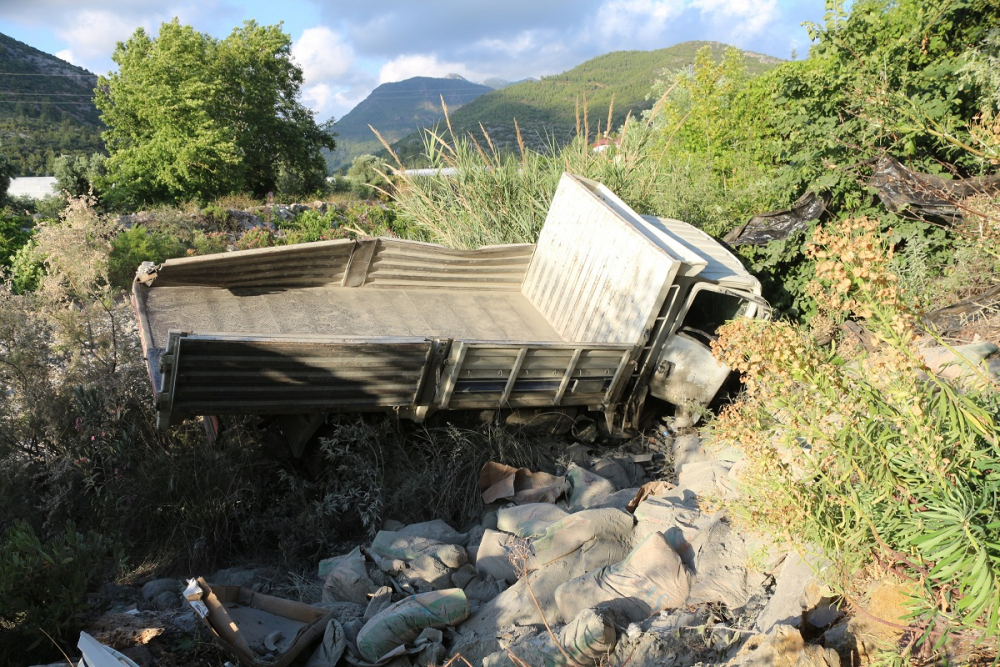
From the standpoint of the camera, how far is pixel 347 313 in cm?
610

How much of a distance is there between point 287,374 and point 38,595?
1.77 metres

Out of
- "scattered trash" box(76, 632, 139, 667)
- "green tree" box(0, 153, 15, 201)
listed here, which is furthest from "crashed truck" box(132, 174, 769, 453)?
"green tree" box(0, 153, 15, 201)

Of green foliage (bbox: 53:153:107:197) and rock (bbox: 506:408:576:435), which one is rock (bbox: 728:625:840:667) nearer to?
rock (bbox: 506:408:576:435)

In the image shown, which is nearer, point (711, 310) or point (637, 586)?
point (637, 586)

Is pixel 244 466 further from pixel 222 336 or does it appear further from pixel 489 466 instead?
pixel 489 466

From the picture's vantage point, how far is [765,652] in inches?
86.7

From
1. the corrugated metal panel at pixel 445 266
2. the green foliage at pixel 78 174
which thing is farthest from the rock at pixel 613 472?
the green foliage at pixel 78 174

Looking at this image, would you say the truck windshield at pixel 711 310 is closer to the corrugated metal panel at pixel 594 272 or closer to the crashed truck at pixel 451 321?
the crashed truck at pixel 451 321

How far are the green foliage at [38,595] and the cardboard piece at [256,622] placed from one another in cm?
59

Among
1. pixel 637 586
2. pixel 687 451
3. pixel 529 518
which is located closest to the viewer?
pixel 637 586

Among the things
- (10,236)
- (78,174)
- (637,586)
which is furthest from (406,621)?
(78,174)

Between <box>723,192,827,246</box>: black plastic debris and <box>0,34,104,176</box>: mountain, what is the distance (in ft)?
137

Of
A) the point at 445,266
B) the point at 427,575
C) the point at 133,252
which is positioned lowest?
the point at 133,252

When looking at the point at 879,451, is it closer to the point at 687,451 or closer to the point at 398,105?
the point at 687,451
